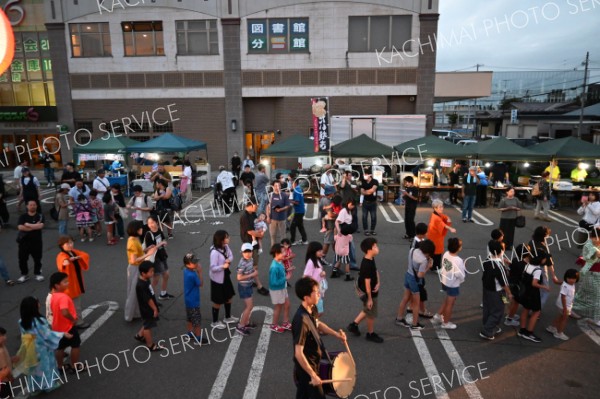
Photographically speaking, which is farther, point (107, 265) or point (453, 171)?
point (453, 171)

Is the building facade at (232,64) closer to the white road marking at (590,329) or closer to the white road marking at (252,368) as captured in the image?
the white road marking at (590,329)

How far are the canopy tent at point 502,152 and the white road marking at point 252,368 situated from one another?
11787 millimetres

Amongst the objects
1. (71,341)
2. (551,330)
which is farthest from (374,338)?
(71,341)

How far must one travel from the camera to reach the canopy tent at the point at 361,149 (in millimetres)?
15742

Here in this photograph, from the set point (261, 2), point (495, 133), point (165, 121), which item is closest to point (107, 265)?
point (165, 121)

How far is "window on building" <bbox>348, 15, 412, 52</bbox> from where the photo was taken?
72.0 ft

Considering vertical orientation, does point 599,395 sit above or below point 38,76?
below

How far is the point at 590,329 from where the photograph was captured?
6480mm

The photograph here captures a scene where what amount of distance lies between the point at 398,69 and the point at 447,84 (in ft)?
13.8

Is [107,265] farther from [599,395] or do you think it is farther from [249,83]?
[249,83]

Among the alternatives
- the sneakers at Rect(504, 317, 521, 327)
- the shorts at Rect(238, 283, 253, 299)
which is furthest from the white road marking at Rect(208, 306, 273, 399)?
the sneakers at Rect(504, 317, 521, 327)

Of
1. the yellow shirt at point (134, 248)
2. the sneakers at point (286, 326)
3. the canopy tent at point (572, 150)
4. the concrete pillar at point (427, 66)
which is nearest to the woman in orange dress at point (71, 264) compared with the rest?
the yellow shirt at point (134, 248)

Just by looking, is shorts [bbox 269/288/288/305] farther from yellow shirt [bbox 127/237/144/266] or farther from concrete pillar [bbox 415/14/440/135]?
concrete pillar [bbox 415/14/440/135]

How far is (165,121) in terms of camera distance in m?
23.7
